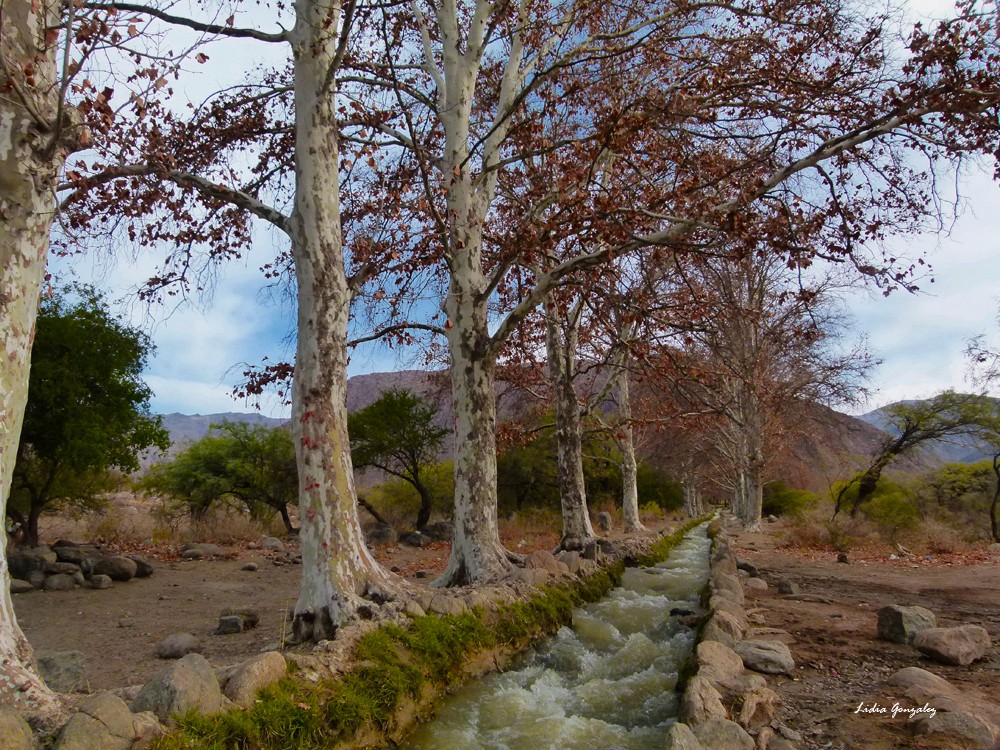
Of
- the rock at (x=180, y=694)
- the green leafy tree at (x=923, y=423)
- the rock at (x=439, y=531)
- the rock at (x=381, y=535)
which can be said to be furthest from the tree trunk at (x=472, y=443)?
the green leafy tree at (x=923, y=423)

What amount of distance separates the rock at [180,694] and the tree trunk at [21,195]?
91 centimetres

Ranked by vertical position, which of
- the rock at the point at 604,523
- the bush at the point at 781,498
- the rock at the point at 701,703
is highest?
the rock at the point at 701,703

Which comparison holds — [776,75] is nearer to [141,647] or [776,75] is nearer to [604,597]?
[604,597]

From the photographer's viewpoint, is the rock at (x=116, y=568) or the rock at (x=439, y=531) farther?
the rock at (x=439, y=531)

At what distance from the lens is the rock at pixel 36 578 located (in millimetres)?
9320

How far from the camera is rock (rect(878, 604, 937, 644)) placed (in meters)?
5.67

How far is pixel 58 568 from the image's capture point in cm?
986

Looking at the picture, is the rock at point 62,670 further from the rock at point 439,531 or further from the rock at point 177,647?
the rock at point 439,531

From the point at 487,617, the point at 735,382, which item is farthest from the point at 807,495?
the point at 487,617

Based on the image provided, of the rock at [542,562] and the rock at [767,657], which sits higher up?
the rock at [542,562]

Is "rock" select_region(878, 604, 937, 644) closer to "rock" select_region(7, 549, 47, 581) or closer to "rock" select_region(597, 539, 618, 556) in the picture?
"rock" select_region(597, 539, 618, 556)

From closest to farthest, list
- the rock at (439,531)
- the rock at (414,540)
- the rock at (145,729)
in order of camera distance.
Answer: the rock at (145,729) → the rock at (414,540) → the rock at (439,531)

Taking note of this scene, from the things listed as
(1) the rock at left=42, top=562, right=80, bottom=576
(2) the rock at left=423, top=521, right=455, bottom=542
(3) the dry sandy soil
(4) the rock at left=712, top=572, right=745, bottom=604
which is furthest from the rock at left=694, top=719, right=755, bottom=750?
(2) the rock at left=423, top=521, right=455, bottom=542

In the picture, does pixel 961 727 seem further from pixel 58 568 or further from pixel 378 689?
pixel 58 568
